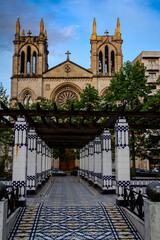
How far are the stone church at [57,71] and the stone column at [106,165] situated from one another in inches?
995

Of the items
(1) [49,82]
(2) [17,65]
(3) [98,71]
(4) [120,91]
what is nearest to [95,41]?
(3) [98,71]

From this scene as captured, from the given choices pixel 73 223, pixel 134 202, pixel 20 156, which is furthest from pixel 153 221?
pixel 20 156

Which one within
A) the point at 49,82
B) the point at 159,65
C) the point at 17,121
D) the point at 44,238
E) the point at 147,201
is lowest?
the point at 44,238

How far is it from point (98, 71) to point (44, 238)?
34.4 m

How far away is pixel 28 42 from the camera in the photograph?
40.0 meters

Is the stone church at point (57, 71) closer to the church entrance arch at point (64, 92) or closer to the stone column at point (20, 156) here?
the church entrance arch at point (64, 92)

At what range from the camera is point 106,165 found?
13.1 m

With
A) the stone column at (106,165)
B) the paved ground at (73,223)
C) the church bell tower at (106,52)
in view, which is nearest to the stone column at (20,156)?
the paved ground at (73,223)

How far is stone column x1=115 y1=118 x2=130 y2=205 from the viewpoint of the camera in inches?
379

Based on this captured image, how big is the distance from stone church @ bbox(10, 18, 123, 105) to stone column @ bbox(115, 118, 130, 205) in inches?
1114

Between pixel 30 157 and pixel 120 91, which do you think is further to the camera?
pixel 120 91

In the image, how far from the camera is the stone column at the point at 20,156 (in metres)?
9.35

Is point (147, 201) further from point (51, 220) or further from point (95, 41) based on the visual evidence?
point (95, 41)

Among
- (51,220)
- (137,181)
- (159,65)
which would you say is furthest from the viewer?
(159,65)
